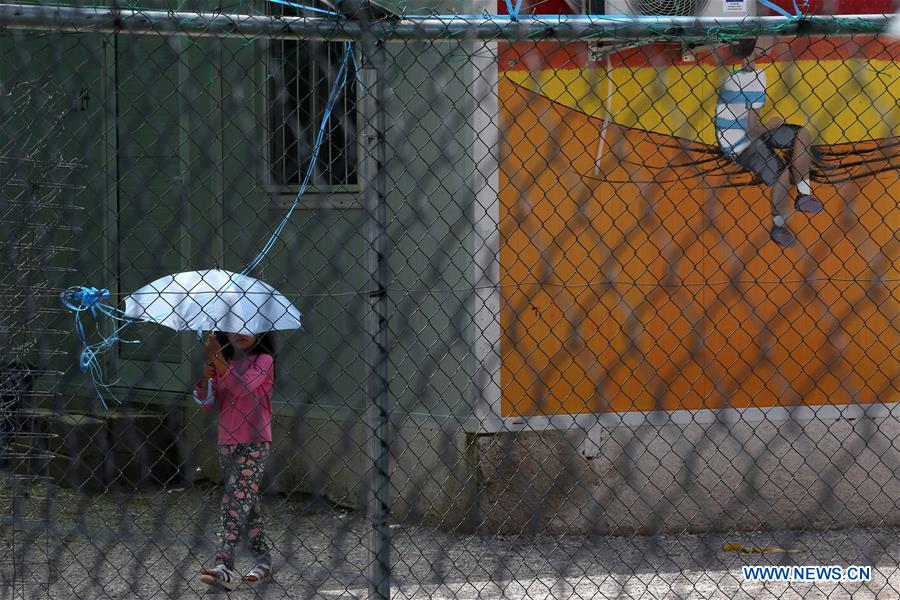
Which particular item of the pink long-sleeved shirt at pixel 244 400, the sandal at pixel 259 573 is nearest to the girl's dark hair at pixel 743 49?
the pink long-sleeved shirt at pixel 244 400

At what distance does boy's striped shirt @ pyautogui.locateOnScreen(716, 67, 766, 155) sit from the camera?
22.1 ft

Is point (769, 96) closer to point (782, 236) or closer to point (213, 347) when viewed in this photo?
point (782, 236)

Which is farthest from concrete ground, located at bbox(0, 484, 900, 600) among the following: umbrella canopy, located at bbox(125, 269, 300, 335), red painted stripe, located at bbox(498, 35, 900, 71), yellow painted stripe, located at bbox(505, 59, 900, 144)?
red painted stripe, located at bbox(498, 35, 900, 71)

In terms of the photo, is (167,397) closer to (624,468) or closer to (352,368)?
(352,368)

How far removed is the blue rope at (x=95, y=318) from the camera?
5.68 m

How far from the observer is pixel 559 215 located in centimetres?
666

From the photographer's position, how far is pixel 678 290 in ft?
22.1

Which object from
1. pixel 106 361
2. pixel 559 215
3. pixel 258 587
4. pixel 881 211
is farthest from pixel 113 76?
pixel 881 211

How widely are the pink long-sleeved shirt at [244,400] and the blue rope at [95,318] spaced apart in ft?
1.97

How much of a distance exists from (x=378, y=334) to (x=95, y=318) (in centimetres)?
272

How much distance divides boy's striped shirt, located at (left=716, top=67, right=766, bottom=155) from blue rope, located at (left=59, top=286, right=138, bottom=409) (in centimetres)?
336

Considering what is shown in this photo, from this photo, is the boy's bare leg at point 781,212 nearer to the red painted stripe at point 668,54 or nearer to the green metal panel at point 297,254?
the red painted stripe at point 668,54

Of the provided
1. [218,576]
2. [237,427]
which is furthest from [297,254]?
[218,576]

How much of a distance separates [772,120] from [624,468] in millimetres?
2116
